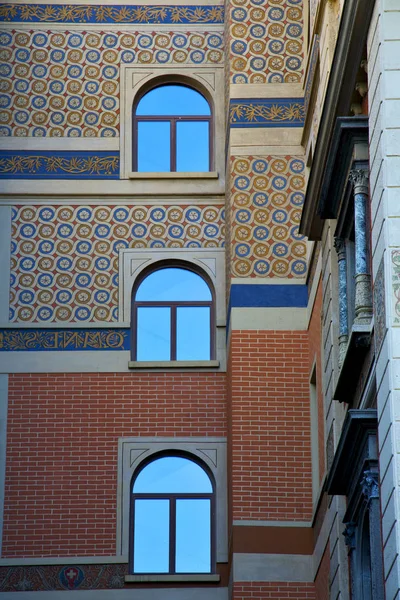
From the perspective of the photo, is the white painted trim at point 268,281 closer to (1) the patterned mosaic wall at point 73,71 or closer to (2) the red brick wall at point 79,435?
(2) the red brick wall at point 79,435

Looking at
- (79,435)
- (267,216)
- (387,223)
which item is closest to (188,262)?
(267,216)

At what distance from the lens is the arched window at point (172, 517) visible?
1812 centimetres

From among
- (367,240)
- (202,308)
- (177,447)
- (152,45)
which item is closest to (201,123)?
(152,45)

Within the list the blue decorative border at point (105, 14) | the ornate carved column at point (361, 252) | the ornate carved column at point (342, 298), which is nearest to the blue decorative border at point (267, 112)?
the blue decorative border at point (105, 14)

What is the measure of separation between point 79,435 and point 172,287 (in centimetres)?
240

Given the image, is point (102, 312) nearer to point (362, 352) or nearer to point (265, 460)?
point (265, 460)

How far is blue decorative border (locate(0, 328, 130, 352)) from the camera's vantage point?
62.0ft

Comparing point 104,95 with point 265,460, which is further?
point 104,95

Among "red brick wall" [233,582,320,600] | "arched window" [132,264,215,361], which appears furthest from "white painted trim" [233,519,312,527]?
"arched window" [132,264,215,361]

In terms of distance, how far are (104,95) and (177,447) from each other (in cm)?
503

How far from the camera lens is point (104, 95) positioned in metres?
20.2

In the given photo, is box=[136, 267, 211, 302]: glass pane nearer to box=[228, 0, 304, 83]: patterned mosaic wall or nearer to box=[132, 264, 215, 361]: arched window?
box=[132, 264, 215, 361]: arched window

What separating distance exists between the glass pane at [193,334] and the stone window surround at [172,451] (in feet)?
3.94

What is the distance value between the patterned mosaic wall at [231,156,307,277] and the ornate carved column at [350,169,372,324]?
18.3 ft
